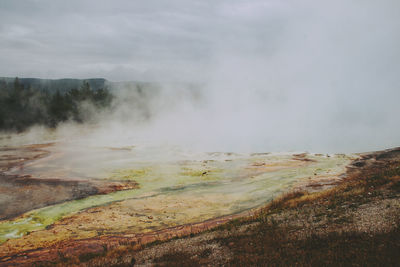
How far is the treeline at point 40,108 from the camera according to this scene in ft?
135

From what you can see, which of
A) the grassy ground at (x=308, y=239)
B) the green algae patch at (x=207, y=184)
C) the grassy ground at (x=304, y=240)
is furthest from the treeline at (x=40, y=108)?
the grassy ground at (x=308, y=239)

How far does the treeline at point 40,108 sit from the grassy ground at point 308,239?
41.1m

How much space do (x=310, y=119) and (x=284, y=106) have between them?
626 centimetres

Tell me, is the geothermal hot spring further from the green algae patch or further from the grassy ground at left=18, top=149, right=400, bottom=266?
the grassy ground at left=18, top=149, right=400, bottom=266

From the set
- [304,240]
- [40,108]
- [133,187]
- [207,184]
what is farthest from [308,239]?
[40,108]

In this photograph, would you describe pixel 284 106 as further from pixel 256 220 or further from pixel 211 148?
pixel 256 220

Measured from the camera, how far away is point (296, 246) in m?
5.45

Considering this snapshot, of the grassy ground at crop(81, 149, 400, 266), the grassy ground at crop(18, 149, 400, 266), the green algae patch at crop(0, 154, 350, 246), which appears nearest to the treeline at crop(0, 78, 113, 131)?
the green algae patch at crop(0, 154, 350, 246)

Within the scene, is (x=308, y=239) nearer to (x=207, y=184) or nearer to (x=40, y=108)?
(x=207, y=184)

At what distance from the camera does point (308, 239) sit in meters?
5.65

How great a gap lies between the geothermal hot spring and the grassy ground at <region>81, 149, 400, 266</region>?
3476mm

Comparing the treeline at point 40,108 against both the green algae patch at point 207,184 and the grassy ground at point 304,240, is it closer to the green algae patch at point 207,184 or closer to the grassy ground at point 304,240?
the green algae patch at point 207,184

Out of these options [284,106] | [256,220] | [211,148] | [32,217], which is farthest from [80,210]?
[284,106]

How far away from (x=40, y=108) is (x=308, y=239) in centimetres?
4727
